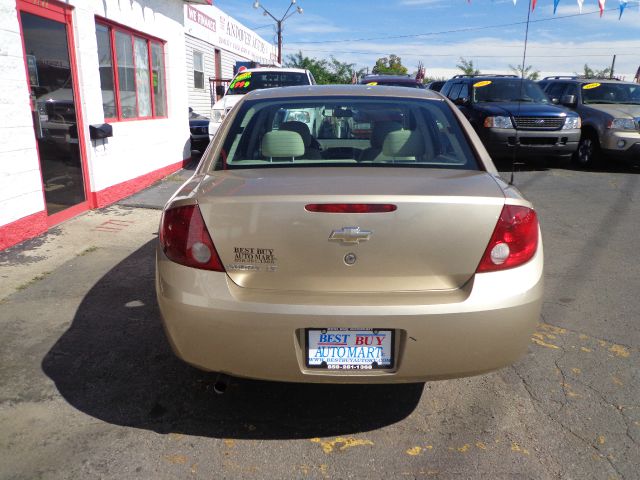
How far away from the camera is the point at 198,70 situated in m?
17.5

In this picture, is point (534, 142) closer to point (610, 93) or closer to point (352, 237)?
point (610, 93)

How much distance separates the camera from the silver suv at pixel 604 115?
1056 cm

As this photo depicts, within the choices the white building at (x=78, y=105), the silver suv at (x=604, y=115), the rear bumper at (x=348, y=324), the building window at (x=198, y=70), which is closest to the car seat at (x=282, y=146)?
the rear bumper at (x=348, y=324)

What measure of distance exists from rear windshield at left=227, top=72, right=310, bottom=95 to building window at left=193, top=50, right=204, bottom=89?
5.61m

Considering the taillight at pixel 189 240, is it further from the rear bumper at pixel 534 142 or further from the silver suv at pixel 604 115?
the silver suv at pixel 604 115

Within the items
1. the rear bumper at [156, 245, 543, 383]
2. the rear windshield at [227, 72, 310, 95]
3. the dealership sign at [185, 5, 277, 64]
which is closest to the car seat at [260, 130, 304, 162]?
the rear bumper at [156, 245, 543, 383]

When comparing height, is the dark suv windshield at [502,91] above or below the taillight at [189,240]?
above

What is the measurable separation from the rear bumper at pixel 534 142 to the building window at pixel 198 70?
10.2 m

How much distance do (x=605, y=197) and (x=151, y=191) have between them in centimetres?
722

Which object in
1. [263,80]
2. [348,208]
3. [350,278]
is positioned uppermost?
[263,80]

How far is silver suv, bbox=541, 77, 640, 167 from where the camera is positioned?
10.6m

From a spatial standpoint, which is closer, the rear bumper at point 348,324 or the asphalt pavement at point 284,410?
the rear bumper at point 348,324

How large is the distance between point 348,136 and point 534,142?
815 centimetres

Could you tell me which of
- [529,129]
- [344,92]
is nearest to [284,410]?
[344,92]
